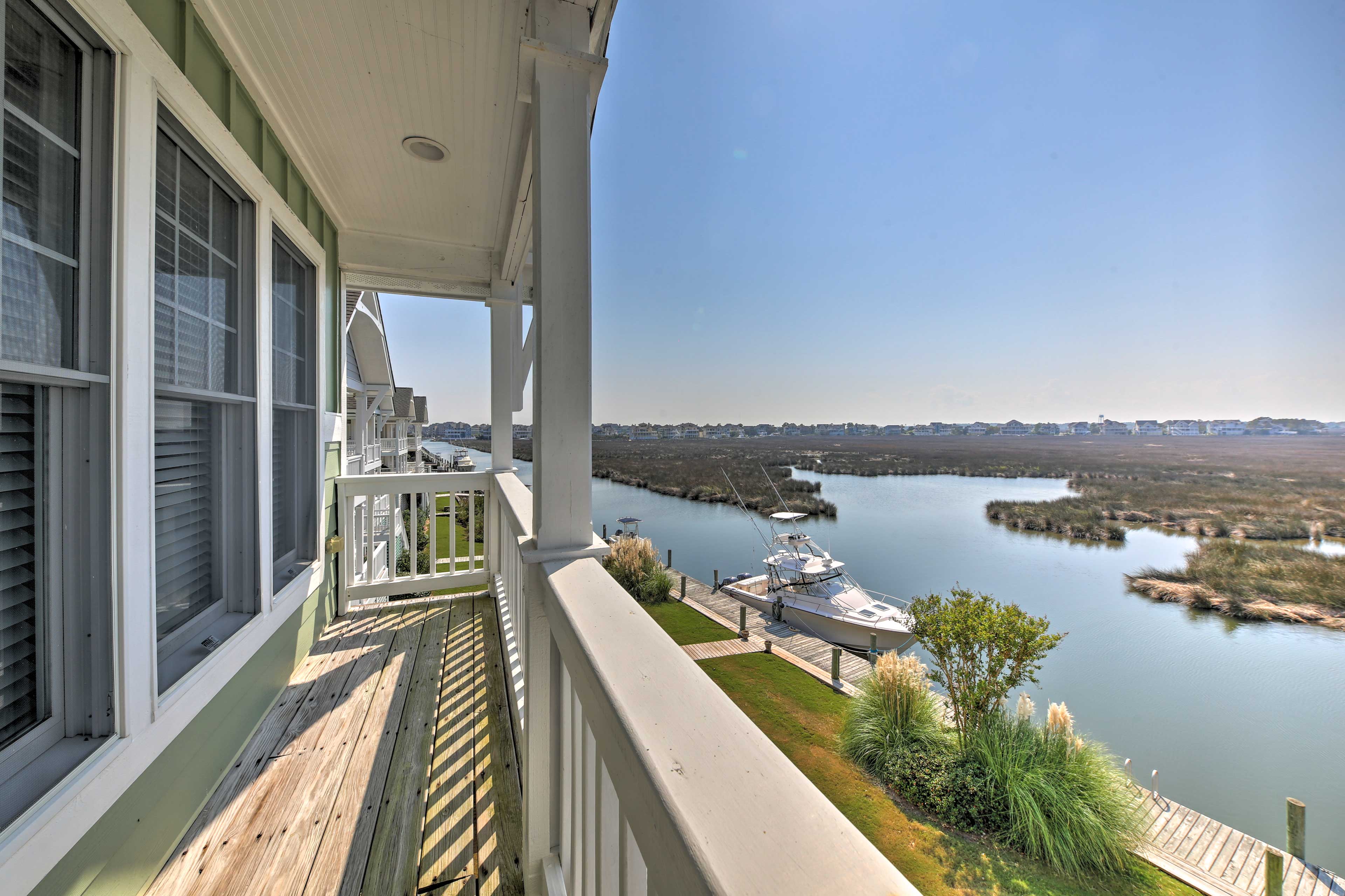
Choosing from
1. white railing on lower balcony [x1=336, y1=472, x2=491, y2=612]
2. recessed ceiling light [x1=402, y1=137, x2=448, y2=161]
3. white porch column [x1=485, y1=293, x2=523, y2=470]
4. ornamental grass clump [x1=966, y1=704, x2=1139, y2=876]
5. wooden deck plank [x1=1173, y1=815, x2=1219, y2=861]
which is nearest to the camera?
recessed ceiling light [x1=402, y1=137, x2=448, y2=161]

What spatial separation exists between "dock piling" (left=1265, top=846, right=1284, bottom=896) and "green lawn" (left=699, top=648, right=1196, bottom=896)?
539 mm

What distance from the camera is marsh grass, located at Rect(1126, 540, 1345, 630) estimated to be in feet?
29.7

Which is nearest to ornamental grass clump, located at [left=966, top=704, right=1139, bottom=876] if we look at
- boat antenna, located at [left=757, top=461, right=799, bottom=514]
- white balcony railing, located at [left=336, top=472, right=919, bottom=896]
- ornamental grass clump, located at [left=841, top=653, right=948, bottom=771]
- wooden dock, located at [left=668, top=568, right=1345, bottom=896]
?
wooden dock, located at [left=668, top=568, right=1345, bottom=896]

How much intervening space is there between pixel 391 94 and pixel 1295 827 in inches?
388

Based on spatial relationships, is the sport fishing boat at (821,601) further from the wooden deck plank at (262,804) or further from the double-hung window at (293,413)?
the double-hung window at (293,413)

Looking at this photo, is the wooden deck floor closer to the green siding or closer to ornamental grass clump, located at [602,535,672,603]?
the green siding

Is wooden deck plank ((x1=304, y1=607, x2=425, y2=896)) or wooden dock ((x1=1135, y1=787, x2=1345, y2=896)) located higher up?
wooden deck plank ((x1=304, y1=607, x2=425, y2=896))

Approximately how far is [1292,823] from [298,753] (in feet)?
29.9

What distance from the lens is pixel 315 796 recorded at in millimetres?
1480

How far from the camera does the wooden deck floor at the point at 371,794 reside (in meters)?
1.23

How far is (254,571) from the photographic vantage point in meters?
1.73

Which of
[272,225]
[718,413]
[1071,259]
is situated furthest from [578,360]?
[1071,259]

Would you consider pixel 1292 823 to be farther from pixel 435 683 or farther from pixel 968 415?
pixel 968 415

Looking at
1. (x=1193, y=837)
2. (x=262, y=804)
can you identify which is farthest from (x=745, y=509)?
(x=262, y=804)
